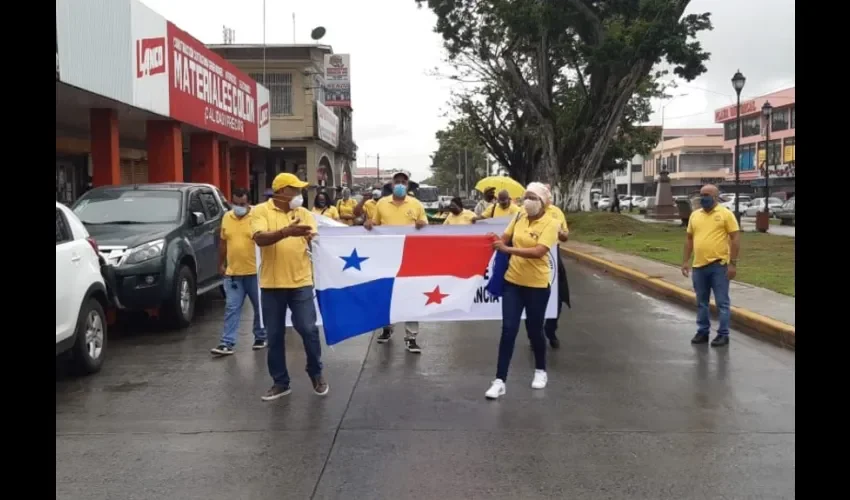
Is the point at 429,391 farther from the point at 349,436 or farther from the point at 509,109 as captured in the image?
the point at 509,109

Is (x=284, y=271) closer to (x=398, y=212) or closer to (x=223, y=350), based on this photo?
(x=223, y=350)

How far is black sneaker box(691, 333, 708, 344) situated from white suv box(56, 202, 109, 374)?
626cm

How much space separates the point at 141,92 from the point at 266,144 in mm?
14092

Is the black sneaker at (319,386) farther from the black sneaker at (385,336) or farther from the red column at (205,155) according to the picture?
the red column at (205,155)

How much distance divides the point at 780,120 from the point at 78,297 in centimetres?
7217

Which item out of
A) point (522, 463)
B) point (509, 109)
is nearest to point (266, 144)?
point (509, 109)

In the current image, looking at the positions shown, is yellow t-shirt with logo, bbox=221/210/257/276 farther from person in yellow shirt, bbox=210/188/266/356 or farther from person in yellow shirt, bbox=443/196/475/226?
person in yellow shirt, bbox=443/196/475/226

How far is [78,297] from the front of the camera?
7207mm

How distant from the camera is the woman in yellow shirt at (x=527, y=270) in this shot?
6.42 meters

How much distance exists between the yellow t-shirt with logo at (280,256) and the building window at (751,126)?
75835 millimetres

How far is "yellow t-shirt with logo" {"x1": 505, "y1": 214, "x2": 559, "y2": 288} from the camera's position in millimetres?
6418

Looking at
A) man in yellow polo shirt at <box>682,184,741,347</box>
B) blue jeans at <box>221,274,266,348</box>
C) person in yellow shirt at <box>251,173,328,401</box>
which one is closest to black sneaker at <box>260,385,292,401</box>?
person in yellow shirt at <box>251,173,328,401</box>

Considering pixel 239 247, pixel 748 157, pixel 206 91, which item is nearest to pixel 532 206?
pixel 239 247
